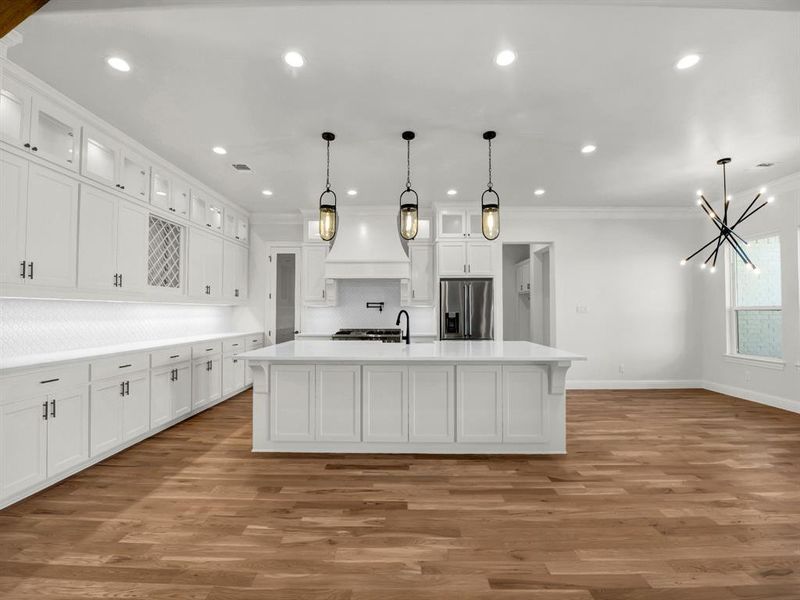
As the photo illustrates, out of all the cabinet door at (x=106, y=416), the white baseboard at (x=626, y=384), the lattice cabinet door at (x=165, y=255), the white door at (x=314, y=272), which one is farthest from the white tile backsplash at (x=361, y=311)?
the cabinet door at (x=106, y=416)

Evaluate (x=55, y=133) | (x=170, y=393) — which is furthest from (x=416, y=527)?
(x=55, y=133)

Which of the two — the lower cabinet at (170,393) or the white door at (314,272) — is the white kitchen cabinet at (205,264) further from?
the white door at (314,272)

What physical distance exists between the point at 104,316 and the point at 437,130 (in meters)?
3.58

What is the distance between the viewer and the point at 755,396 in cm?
528

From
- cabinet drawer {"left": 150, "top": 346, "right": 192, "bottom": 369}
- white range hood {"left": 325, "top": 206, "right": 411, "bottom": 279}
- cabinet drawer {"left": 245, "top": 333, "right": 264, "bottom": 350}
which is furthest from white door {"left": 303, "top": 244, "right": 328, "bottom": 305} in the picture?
cabinet drawer {"left": 150, "top": 346, "right": 192, "bottom": 369}

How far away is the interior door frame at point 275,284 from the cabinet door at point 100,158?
292 cm

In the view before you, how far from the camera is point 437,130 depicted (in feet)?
11.3

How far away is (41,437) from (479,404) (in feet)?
10.2

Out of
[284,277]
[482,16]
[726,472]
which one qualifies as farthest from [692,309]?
[284,277]

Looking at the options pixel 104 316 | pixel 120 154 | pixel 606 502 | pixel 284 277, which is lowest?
pixel 606 502

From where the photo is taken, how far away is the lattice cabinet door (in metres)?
4.15

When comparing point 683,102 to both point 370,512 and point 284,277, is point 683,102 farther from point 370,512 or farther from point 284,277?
point 284,277

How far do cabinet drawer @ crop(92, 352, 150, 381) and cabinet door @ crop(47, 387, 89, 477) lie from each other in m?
0.17

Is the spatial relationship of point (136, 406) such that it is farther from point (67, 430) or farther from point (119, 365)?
point (67, 430)
